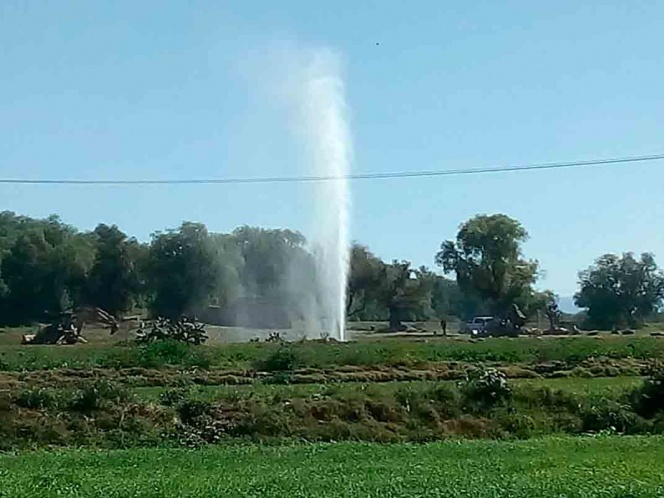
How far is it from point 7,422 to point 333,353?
26.0 metres

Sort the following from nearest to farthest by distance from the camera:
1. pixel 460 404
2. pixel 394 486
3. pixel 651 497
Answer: pixel 651 497 → pixel 394 486 → pixel 460 404

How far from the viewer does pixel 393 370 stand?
47.5 m

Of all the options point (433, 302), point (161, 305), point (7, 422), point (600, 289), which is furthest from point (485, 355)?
point (433, 302)

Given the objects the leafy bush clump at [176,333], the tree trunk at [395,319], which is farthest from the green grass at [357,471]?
the tree trunk at [395,319]

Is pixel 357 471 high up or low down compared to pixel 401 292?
down

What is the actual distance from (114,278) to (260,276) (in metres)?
14.2

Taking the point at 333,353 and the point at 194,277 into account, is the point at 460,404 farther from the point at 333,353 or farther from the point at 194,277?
the point at 194,277

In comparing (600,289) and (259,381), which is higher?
(600,289)

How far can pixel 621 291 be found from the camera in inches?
4680

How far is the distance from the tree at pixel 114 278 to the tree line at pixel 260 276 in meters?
0.09

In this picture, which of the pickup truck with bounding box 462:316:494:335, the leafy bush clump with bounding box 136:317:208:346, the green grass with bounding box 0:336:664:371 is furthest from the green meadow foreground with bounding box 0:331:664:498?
the pickup truck with bounding box 462:316:494:335

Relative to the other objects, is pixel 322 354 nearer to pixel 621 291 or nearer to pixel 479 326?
pixel 479 326

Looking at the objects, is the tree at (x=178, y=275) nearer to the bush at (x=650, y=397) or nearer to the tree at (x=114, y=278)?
the tree at (x=114, y=278)

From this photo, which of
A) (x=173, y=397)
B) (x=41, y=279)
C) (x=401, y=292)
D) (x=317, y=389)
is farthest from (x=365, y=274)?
(x=173, y=397)
